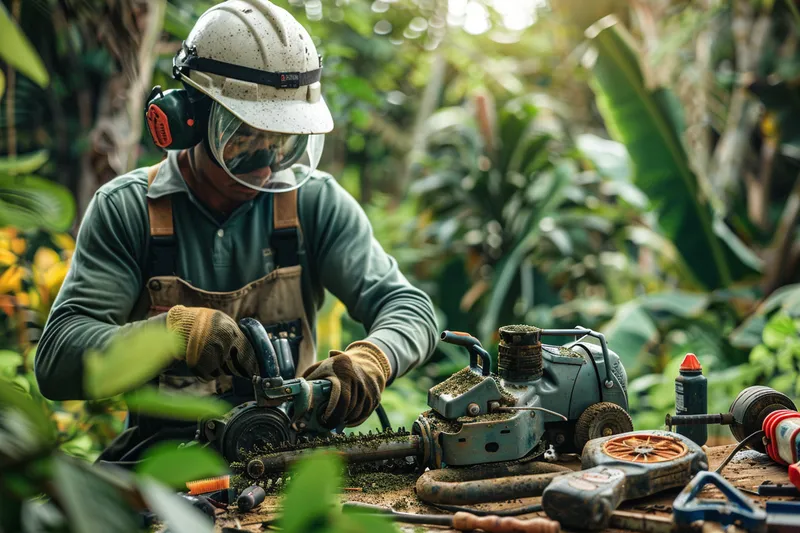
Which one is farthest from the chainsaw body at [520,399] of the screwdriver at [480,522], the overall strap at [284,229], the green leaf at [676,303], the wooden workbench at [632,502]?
the green leaf at [676,303]

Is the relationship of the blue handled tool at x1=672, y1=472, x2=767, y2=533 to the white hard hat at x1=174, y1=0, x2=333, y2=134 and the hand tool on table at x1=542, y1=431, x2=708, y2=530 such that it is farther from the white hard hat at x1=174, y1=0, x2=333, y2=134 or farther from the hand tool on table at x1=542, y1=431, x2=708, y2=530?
the white hard hat at x1=174, y1=0, x2=333, y2=134

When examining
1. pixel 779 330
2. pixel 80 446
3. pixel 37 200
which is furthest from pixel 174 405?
pixel 779 330

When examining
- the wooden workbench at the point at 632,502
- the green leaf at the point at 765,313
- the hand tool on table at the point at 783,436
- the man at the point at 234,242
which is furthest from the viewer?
the green leaf at the point at 765,313

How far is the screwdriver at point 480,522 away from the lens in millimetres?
1386

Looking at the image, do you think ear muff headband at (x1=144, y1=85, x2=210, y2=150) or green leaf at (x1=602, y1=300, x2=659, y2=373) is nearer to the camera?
ear muff headband at (x1=144, y1=85, x2=210, y2=150)

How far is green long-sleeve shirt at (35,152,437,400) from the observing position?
7.21ft

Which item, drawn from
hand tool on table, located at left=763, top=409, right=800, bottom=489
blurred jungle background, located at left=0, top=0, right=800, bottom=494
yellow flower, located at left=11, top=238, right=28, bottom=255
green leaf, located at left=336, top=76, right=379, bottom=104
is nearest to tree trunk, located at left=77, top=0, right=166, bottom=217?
blurred jungle background, located at left=0, top=0, right=800, bottom=494

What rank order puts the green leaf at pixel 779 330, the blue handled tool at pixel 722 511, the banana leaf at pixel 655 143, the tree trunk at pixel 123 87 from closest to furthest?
1. the blue handled tool at pixel 722 511
2. the green leaf at pixel 779 330
3. the tree trunk at pixel 123 87
4. the banana leaf at pixel 655 143

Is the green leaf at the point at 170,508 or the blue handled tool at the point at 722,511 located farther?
the blue handled tool at the point at 722,511

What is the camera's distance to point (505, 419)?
5.74 feet

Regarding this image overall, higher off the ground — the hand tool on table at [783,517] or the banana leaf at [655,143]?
the banana leaf at [655,143]

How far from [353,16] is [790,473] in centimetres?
501

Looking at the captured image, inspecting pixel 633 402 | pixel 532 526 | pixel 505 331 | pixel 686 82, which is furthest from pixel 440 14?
pixel 532 526

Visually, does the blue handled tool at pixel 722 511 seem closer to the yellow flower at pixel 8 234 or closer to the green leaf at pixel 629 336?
the yellow flower at pixel 8 234
